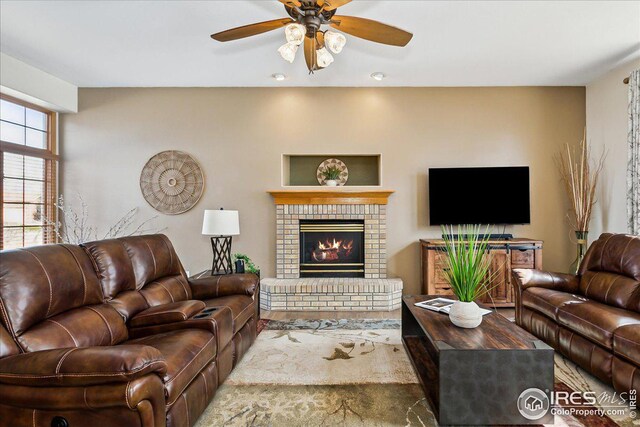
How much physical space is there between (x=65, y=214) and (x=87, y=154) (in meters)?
0.88

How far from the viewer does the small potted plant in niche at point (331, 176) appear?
459 centimetres

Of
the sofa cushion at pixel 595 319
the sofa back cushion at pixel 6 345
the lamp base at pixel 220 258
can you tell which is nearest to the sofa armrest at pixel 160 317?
the sofa back cushion at pixel 6 345

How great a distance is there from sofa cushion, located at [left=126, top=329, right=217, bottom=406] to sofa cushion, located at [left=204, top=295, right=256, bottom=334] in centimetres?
46

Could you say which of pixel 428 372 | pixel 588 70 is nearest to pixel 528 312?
pixel 428 372

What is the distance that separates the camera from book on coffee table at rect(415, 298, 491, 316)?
2.53 metres

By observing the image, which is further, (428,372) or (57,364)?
(428,372)

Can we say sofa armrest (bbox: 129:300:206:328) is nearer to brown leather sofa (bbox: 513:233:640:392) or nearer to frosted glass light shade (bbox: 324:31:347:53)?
frosted glass light shade (bbox: 324:31:347:53)

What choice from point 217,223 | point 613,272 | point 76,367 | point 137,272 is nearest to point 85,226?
point 217,223

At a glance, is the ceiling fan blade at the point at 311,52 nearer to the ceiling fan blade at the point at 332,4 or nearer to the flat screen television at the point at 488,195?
the ceiling fan blade at the point at 332,4

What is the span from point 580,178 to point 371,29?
12.2ft

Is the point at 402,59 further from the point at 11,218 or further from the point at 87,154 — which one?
the point at 11,218

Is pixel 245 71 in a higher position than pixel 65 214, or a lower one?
higher

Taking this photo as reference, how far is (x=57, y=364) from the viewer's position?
133cm

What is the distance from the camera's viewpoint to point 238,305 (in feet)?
8.85
